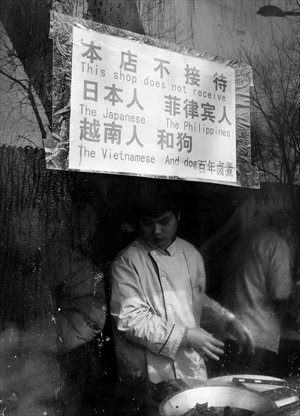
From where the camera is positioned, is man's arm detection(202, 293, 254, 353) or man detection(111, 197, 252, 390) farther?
man's arm detection(202, 293, 254, 353)

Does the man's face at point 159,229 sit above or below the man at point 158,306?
above

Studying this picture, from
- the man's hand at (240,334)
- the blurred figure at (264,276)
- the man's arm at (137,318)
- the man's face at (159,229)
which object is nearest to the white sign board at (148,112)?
the man's face at (159,229)

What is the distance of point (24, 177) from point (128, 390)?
1465 mm

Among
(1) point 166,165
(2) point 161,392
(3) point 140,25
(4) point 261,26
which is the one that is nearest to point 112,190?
(1) point 166,165

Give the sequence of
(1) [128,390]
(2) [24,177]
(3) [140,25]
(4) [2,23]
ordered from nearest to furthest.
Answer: (4) [2,23] → (2) [24,177] → (3) [140,25] → (1) [128,390]

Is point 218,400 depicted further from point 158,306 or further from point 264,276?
point 264,276

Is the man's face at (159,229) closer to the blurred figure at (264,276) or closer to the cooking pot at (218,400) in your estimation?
the blurred figure at (264,276)

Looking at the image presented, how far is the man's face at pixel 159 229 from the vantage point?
3041mm

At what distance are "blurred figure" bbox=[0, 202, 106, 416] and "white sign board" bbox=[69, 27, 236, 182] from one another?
0.54 m

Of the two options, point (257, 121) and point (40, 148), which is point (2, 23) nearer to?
point (40, 148)

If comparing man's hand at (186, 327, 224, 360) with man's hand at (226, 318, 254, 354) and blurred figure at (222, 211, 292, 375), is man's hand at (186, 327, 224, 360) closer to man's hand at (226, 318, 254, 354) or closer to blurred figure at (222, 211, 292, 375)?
man's hand at (226, 318, 254, 354)

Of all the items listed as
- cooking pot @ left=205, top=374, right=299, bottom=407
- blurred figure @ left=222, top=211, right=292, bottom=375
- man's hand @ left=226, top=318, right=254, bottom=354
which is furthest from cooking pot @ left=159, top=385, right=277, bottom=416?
blurred figure @ left=222, top=211, right=292, bottom=375

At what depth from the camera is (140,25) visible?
2.67 m

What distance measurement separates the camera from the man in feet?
9.12
